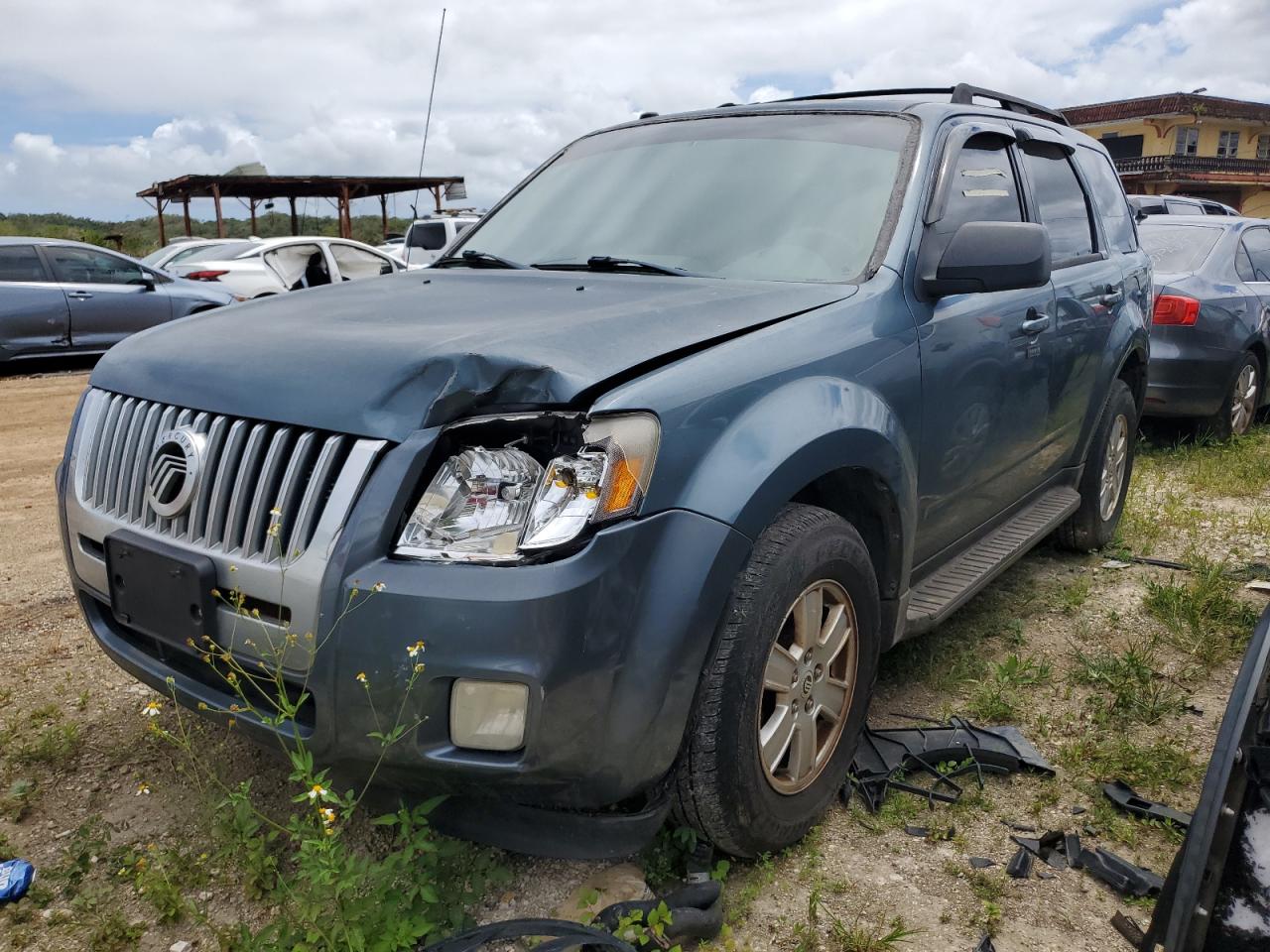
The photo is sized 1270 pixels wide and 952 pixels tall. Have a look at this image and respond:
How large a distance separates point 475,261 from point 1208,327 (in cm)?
564

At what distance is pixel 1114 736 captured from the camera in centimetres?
312

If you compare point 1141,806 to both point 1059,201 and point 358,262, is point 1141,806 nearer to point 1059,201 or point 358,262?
point 1059,201

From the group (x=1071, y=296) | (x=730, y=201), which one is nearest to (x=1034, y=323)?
(x=1071, y=296)

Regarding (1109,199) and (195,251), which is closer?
(1109,199)

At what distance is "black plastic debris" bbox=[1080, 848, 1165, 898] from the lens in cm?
240

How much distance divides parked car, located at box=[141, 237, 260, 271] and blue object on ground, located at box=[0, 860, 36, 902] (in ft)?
38.7

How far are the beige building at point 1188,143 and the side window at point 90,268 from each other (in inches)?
1213

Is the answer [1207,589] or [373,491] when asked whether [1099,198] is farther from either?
[373,491]

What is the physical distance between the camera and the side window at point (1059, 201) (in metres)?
3.92

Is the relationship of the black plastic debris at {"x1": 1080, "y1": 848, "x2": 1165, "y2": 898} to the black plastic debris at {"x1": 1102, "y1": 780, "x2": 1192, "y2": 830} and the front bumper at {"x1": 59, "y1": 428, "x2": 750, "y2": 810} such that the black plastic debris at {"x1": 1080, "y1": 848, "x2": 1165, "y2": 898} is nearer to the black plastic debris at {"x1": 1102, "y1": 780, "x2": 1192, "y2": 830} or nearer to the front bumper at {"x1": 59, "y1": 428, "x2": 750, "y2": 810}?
the black plastic debris at {"x1": 1102, "y1": 780, "x2": 1192, "y2": 830}

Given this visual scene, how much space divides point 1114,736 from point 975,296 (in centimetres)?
141

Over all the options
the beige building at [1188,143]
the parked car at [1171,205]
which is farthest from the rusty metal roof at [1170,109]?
the parked car at [1171,205]

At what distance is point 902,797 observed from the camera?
2.79 metres

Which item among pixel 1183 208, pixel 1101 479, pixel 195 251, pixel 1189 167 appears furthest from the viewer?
pixel 1189 167
